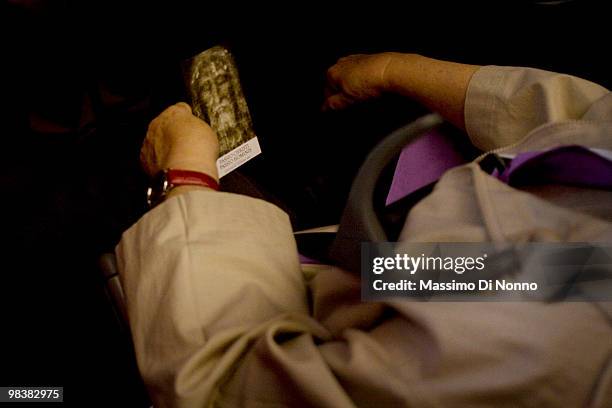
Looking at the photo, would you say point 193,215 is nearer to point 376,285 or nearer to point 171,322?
point 171,322

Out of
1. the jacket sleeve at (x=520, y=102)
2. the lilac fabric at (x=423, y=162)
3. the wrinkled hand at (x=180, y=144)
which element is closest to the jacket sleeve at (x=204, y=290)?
Result: the wrinkled hand at (x=180, y=144)

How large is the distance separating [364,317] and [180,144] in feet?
1.37

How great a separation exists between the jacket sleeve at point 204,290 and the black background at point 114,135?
0.30 m

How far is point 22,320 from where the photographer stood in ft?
3.12

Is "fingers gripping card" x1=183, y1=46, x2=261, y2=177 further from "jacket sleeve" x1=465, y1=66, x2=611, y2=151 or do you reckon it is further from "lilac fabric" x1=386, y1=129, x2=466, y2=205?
"jacket sleeve" x1=465, y1=66, x2=611, y2=151

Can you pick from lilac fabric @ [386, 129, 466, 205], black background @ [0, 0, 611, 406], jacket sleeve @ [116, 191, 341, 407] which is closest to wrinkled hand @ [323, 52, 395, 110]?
black background @ [0, 0, 611, 406]

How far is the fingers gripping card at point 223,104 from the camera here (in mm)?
902

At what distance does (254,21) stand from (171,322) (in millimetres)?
735

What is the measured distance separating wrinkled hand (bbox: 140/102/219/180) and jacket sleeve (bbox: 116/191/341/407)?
12 centimetres

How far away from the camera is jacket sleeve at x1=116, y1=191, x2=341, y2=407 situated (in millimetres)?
476

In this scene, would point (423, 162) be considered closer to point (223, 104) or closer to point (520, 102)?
point (520, 102)

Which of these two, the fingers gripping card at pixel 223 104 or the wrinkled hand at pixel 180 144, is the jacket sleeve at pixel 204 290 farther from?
the fingers gripping card at pixel 223 104

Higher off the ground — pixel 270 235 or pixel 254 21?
pixel 254 21

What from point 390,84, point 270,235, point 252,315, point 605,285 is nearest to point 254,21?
point 390,84
